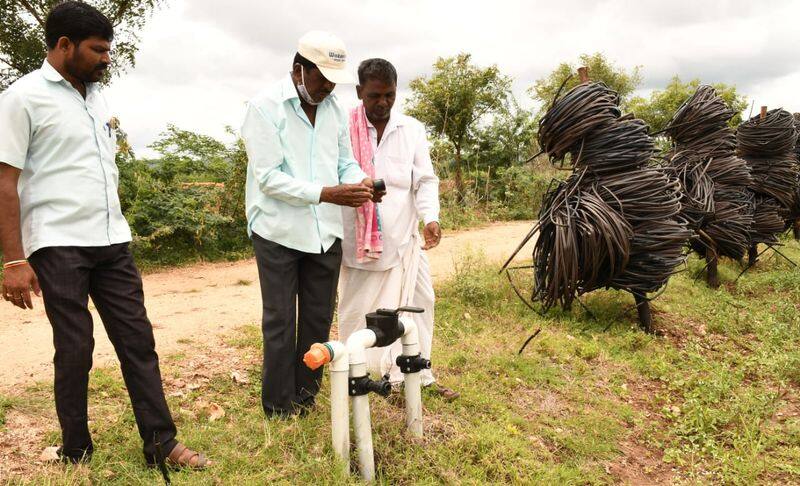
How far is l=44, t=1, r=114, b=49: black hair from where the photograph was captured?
229cm

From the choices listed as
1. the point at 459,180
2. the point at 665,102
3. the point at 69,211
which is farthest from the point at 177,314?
the point at 665,102

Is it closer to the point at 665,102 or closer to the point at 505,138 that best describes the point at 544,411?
the point at 505,138

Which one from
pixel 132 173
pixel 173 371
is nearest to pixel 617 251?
pixel 173 371

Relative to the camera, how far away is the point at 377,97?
3.15m

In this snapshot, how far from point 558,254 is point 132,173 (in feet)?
19.2

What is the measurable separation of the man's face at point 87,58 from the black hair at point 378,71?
122 cm

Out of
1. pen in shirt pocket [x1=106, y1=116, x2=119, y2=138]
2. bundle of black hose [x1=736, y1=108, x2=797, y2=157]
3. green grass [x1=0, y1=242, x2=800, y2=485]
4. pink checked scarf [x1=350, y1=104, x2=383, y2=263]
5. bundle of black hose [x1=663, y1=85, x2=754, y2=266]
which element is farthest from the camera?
bundle of black hose [x1=736, y1=108, x2=797, y2=157]

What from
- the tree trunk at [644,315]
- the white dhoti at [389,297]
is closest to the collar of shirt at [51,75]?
the white dhoti at [389,297]

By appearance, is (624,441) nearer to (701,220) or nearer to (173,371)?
(173,371)

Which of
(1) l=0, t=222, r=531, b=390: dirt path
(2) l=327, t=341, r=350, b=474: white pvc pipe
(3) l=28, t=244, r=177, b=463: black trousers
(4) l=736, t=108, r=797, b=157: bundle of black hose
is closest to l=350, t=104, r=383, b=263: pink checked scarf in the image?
(2) l=327, t=341, r=350, b=474: white pvc pipe

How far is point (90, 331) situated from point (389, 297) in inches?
59.2

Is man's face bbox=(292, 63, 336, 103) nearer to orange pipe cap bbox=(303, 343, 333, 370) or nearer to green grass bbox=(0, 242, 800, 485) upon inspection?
orange pipe cap bbox=(303, 343, 333, 370)

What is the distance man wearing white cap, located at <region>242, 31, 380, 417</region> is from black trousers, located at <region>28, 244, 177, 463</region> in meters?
0.56

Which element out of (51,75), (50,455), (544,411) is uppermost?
(51,75)
